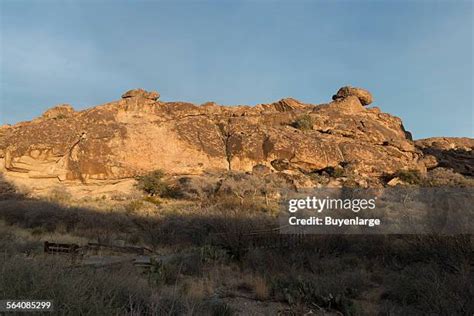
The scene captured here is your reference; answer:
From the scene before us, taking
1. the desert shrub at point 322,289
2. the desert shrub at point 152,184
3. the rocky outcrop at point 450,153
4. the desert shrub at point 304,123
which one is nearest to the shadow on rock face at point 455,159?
the rocky outcrop at point 450,153

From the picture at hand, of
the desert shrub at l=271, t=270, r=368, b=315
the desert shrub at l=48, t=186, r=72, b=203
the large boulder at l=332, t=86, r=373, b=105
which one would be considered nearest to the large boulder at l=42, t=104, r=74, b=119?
the desert shrub at l=48, t=186, r=72, b=203

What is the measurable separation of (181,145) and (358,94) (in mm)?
22717

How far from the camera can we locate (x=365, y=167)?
28.2m

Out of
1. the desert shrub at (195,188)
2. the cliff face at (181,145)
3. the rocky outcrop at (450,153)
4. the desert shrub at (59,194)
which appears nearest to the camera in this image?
the desert shrub at (59,194)

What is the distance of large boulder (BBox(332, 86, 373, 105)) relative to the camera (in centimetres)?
4078

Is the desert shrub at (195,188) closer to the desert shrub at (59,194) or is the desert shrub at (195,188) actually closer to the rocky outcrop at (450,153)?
the desert shrub at (59,194)

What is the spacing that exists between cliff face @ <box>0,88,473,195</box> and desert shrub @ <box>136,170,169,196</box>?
92 centimetres

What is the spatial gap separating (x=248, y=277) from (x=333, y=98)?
36934 millimetres

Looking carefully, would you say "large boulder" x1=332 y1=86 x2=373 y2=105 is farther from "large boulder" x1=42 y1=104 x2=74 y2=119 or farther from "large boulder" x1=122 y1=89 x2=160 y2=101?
"large boulder" x1=42 y1=104 x2=74 y2=119

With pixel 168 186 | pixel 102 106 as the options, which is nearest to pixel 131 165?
pixel 168 186

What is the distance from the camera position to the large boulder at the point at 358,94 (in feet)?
134

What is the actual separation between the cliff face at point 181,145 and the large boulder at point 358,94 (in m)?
7.68

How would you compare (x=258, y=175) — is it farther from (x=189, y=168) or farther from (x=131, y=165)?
(x=131, y=165)

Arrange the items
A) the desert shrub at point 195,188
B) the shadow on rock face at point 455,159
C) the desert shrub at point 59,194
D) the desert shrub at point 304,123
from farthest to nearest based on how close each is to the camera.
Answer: the shadow on rock face at point 455,159 < the desert shrub at point 304,123 < the desert shrub at point 195,188 < the desert shrub at point 59,194
